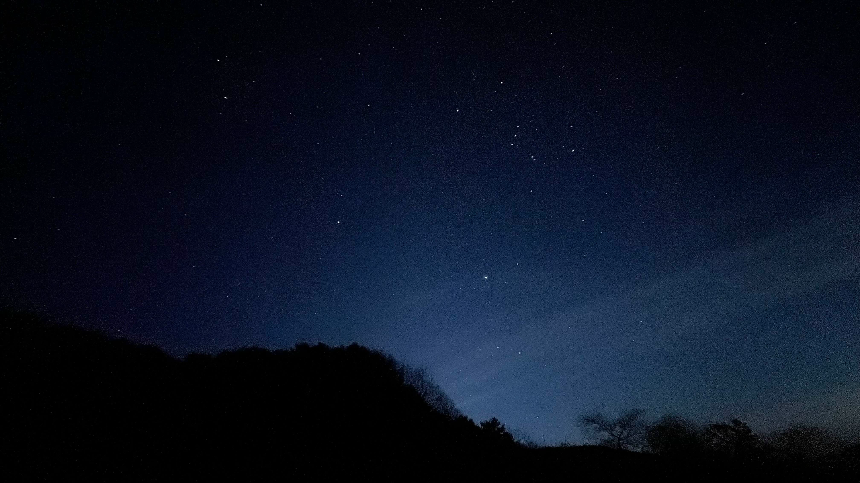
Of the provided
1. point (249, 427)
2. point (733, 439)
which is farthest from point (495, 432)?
point (733, 439)

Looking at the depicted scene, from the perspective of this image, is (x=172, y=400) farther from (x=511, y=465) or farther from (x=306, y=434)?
(x=511, y=465)

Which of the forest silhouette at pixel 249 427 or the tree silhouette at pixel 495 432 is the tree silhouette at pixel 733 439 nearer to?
the forest silhouette at pixel 249 427

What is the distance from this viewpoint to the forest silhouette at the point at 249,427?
951 centimetres

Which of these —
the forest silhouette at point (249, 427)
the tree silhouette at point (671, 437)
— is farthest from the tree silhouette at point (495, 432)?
the tree silhouette at point (671, 437)

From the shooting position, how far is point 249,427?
42.7 ft

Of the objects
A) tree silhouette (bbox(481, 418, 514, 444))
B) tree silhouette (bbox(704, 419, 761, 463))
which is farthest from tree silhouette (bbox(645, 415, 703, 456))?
tree silhouette (bbox(481, 418, 514, 444))

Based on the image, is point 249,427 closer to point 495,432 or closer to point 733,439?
point 495,432

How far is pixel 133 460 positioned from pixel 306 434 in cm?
530

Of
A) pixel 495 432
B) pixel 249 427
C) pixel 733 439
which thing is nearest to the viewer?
pixel 249 427

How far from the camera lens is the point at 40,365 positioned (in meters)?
11.4

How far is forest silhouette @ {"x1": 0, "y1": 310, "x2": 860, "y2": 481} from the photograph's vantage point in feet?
31.2

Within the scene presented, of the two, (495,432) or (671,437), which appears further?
(671,437)

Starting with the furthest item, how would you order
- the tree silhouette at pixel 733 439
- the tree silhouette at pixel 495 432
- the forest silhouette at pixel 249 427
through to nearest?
1. the tree silhouette at pixel 733 439
2. the tree silhouette at pixel 495 432
3. the forest silhouette at pixel 249 427

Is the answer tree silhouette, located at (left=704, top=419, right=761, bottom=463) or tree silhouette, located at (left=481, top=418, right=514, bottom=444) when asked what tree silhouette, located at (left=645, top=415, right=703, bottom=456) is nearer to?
tree silhouette, located at (left=704, top=419, right=761, bottom=463)
